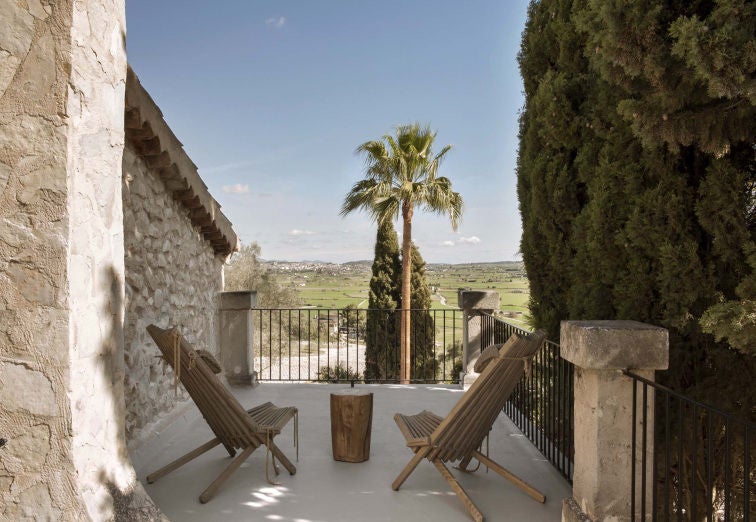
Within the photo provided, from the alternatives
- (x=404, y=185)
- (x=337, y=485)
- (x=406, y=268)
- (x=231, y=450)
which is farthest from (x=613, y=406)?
(x=404, y=185)

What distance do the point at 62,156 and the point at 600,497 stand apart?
2990 millimetres

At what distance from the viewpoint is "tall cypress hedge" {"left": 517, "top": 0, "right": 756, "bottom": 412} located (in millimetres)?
2299

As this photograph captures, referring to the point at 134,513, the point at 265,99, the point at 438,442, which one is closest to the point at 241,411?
the point at 134,513

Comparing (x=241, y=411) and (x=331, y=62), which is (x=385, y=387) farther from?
(x=331, y=62)

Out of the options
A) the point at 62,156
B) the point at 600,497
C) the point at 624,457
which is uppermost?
the point at 62,156

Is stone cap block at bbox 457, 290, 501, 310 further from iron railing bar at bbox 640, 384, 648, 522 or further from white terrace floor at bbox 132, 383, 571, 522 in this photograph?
iron railing bar at bbox 640, 384, 648, 522

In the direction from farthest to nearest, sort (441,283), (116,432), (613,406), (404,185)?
(441,283) < (404,185) < (116,432) < (613,406)

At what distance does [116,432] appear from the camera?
245 centimetres

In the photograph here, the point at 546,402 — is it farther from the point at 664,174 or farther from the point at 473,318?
the point at 664,174

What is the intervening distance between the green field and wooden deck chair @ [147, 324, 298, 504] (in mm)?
2580

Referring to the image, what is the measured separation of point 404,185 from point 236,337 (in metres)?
7.64

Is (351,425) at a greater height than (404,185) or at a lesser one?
lesser

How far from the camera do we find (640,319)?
3045mm

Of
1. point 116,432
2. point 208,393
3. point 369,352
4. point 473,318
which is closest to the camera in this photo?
point 116,432
